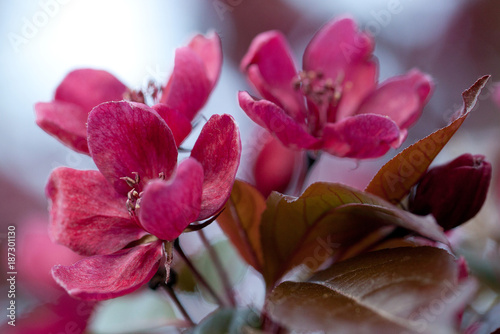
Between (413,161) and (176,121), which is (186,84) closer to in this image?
(176,121)

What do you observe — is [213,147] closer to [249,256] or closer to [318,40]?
[249,256]

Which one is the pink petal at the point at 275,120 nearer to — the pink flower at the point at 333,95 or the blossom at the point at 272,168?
the pink flower at the point at 333,95

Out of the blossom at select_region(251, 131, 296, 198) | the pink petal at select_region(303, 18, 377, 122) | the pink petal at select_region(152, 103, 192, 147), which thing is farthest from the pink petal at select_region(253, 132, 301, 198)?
the pink petal at select_region(152, 103, 192, 147)

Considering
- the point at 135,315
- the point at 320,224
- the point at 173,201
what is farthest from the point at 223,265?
the point at 173,201

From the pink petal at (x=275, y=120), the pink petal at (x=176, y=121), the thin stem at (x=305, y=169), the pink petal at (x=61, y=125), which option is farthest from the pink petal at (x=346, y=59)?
the pink petal at (x=61, y=125)

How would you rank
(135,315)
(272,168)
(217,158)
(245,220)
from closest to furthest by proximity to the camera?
(217,158), (245,220), (272,168), (135,315)

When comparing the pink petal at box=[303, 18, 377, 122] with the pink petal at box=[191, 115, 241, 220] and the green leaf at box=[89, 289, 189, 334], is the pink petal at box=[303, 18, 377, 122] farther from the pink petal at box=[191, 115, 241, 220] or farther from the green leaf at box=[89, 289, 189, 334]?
the green leaf at box=[89, 289, 189, 334]

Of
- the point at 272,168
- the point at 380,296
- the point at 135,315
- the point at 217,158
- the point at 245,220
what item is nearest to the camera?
the point at 380,296
